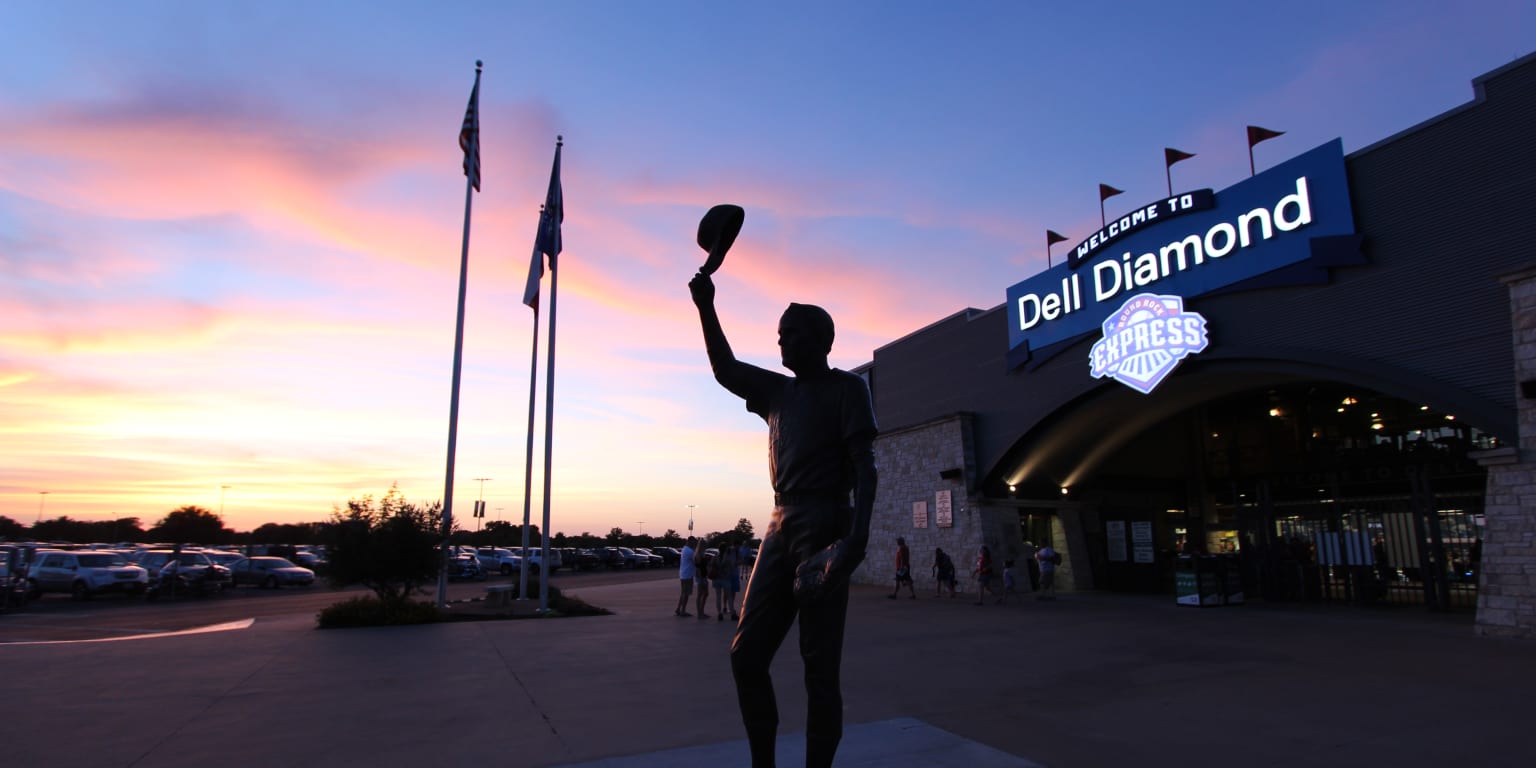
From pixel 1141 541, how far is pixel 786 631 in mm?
20032

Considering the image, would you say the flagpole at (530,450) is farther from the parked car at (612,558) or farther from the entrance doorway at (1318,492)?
the parked car at (612,558)

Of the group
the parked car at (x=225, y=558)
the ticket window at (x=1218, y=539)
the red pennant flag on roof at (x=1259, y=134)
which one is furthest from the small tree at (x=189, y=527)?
the red pennant flag on roof at (x=1259, y=134)

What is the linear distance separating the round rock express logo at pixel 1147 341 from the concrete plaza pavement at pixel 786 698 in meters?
5.52

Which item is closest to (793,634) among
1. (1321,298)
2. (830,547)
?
(830,547)

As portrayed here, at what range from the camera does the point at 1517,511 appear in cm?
1096

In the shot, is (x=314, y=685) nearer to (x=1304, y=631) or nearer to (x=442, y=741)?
(x=442, y=741)

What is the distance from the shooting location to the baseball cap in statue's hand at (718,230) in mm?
3787

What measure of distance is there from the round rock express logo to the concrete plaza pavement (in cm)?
552

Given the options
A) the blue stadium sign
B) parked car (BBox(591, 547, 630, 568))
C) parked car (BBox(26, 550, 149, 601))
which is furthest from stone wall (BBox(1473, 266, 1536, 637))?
parked car (BBox(591, 547, 630, 568))

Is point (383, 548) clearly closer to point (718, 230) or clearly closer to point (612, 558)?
point (718, 230)

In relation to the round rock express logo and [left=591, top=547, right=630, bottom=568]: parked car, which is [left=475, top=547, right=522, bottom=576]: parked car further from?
the round rock express logo

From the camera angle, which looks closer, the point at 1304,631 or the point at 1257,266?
the point at 1304,631

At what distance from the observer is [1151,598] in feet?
61.6

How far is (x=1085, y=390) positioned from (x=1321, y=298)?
5254mm
